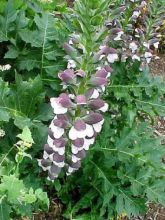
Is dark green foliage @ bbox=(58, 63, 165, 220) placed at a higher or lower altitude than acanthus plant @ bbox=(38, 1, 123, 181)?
lower

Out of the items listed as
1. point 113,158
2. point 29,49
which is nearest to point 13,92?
point 29,49

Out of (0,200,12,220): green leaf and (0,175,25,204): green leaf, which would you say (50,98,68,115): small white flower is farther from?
(0,200,12,220): green leaf

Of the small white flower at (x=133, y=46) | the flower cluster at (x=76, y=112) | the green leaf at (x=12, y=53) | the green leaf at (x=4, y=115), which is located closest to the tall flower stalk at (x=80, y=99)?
the flower cluster at (x=76, y=112)

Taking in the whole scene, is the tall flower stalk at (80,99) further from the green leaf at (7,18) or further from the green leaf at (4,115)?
the green leaf at (7,18)

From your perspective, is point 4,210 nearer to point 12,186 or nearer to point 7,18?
point 12,186

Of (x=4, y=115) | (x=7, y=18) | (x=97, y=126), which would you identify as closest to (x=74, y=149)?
(x=97, y=126)

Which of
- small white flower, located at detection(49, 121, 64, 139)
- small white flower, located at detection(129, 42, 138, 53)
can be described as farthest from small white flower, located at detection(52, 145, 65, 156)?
small white flower, located at detection(129, 42, 138, 53)

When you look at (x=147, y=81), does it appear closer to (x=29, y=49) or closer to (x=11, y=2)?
(x=29, y=49)

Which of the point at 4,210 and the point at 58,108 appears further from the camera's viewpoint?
the point at 4,210
